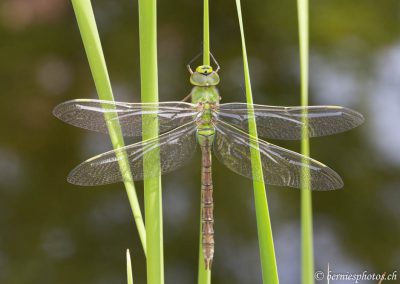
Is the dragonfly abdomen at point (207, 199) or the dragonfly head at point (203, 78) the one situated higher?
the dragonfly head at point (203, 78)

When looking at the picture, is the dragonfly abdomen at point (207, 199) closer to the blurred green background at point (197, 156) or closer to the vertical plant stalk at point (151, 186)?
the vertical plant stalk at point (151, 186)

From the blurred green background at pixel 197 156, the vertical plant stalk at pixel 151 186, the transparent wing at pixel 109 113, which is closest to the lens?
the vertical plant stalk at pixel 151 186

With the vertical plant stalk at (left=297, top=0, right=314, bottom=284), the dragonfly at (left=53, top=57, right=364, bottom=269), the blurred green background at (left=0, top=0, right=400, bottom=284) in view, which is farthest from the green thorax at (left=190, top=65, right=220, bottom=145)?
the blurred green background at (left=0, top=0, right=400, bottom=284)

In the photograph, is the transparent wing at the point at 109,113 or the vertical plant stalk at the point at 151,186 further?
the transparent wing at the point at 109,113

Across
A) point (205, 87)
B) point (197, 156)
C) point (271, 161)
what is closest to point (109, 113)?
point (205, 87)

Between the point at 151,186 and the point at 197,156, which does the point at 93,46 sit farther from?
the point at 197,156

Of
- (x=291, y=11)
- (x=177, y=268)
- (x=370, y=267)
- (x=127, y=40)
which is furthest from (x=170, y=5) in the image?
(x=370, y=267)

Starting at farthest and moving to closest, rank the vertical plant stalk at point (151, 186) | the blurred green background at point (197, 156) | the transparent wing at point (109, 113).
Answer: the blurred green background at point (197, 156), the transparent wing at point (109, 113), the vertical plant stalk at point (151, 186)

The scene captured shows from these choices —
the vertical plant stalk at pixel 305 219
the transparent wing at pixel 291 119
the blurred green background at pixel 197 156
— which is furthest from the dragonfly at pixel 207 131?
the blurred green background at pixel 197 156
